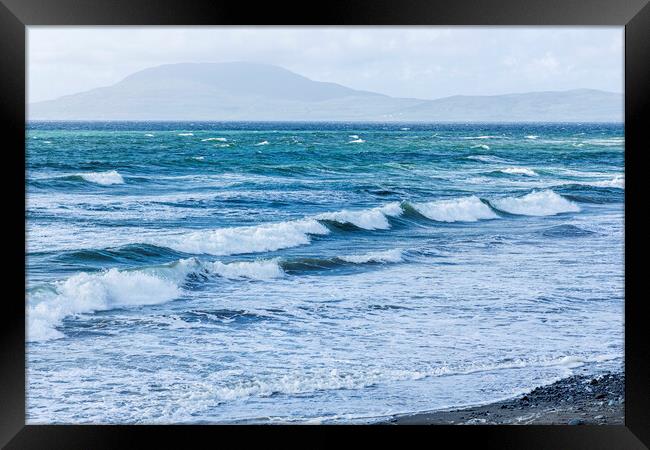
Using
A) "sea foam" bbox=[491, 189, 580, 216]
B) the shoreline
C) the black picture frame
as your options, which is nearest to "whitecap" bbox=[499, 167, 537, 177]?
"sea foam" bbox=[491, 189, 580, 216]

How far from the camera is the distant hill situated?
113ft

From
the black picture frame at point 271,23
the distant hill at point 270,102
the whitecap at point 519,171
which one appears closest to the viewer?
the black picture frame at point 271,23

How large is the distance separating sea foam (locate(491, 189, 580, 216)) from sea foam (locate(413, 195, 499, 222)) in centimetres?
35

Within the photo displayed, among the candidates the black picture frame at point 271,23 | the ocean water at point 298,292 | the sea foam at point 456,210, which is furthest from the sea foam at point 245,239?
the black picture frame at point 271,23

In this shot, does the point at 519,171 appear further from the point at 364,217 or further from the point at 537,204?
the point at 364,217

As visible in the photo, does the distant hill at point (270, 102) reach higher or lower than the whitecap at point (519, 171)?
higher

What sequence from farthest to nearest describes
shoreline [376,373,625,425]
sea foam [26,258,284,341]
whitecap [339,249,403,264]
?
whitecap [339,249,403,264]
sea foam [26,258,284,341]
shoreline [376,373,625,425]

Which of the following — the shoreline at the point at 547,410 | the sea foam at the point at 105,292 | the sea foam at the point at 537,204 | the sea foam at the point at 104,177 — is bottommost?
the shoreline at the point at 547,410

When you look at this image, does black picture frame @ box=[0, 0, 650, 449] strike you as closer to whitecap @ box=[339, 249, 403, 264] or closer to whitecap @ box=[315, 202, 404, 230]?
whitecap @ box=[339, 249, 403, 264]

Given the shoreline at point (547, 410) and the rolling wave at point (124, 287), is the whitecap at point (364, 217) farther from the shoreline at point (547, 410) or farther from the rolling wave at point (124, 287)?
the shoreline at point (547, 410)

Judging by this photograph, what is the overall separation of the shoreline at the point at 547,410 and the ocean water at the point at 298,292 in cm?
12

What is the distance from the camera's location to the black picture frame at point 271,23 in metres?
2.38
